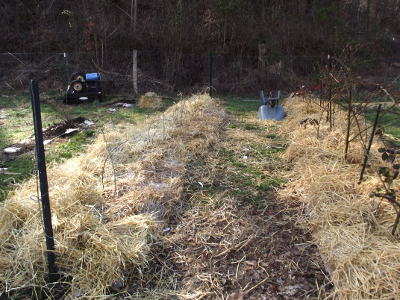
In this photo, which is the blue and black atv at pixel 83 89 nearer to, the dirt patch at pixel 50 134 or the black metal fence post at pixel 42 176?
the dirt patch at pixel 50 134

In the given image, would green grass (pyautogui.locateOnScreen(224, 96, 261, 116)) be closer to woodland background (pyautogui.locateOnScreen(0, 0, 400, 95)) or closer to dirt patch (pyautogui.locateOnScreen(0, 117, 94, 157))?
woodland background (pyautogui.locateOnScreen(0, 0, 400, 95))

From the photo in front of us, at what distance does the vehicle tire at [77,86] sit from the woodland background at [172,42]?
7.27ft

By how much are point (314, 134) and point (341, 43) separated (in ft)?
36.7

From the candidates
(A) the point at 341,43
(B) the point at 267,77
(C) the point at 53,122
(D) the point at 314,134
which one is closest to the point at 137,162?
(D) the point at 314,134

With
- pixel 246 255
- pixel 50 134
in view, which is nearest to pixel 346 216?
pixel 246 255

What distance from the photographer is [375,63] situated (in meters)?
13.8

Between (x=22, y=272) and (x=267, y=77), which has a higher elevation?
(x=267, y=77)

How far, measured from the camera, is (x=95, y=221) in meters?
2.27

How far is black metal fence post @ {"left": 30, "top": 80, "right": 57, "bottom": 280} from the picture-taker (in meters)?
1.64

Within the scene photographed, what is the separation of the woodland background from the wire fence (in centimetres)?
4

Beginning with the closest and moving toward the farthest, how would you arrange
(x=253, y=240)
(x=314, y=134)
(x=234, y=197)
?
(x=253, y=240), (x=234, y=197), (x=314, y=134)

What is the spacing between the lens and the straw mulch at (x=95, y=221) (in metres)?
1.91

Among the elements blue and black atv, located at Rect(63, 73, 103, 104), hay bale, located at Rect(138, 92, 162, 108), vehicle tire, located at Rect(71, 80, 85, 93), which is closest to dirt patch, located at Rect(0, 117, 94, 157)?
hay bale, located at Rect(138, 92, 162, 108)

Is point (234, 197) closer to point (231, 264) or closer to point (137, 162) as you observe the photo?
point (231, 264)
